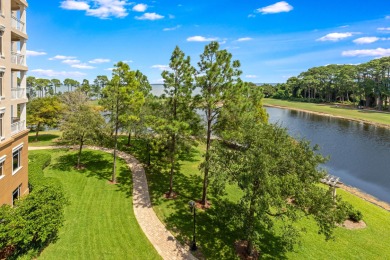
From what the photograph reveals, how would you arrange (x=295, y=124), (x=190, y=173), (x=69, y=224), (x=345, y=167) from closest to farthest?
1. (x=69, y=224)
2. (x=190, y=173)
3. (x=345, y=167)
4. (x=295, y=124)

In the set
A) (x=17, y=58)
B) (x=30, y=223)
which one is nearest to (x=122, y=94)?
(x=17, y=58)

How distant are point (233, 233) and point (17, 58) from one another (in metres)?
20.0

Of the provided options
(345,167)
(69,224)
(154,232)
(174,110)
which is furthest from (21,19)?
(345,167)

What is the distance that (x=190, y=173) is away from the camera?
29.1 meters

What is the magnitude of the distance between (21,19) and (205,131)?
16363 mm

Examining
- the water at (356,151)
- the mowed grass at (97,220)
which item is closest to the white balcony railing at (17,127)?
the mowed grass at (97,220)

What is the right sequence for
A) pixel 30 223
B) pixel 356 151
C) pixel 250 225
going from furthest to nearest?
pixel 356 151, pixel 250 225, pixel 30 223

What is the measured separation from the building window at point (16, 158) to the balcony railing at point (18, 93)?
353 cm

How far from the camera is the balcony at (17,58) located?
1817cm

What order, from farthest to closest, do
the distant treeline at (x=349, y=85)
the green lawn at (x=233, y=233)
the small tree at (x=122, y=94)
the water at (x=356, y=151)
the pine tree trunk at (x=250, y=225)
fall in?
the distant treeline at (x=349, y=85), the water at (x=356, y=151), the small tree at (x=122, y=94), the green lawn at (x=233, y=233), the pine tree trunk at (x=250, y=225)

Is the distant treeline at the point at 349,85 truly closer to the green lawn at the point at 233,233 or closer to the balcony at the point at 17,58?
the green lawn at the point at 233,233

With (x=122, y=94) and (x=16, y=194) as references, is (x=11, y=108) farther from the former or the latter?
(x=122, y=94)

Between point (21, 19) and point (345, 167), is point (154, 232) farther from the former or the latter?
point (345, 167)

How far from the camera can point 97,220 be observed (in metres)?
18.5
